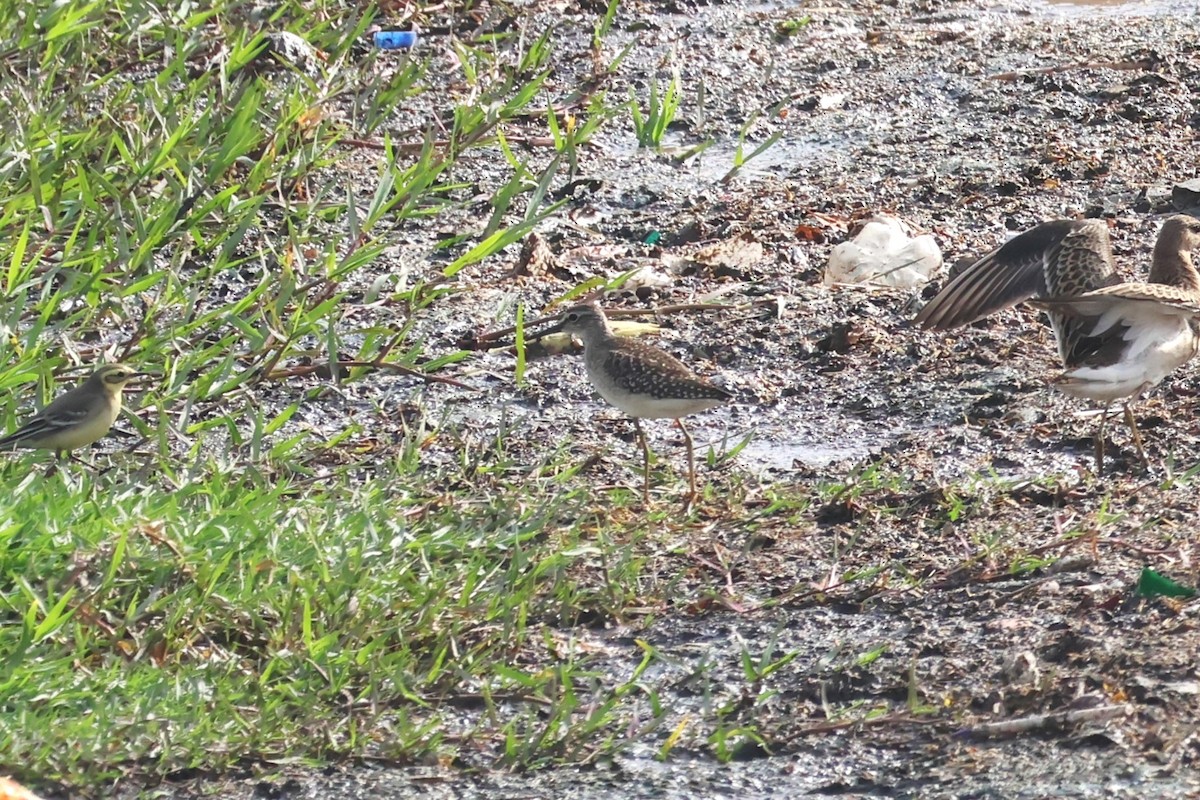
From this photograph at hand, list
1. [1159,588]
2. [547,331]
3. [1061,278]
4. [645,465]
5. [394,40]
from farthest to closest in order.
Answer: [394,40] → [547,331] → [1061,278] → [645,465] → [1159,588]

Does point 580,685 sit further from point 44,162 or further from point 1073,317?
point 44,162

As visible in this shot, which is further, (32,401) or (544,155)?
(544,155)

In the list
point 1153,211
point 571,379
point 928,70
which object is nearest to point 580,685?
point 571,379

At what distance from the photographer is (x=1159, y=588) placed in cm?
527

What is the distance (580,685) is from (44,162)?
131 inches

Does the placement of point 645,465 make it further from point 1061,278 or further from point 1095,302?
point 1061,278

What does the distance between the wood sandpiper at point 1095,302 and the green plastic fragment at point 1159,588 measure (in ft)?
3.83

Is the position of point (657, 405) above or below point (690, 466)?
above

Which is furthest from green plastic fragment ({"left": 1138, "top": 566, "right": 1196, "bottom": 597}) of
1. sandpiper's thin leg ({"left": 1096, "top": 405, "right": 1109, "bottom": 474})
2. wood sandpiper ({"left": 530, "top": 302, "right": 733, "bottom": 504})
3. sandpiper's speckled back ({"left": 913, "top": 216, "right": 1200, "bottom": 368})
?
wood sandpiper ({"left": 530, "top": 302, "right": 733, "bottom": 504})

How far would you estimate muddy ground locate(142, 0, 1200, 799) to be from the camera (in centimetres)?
471

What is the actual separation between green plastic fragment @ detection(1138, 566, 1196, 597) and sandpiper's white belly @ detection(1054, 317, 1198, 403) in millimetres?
1171

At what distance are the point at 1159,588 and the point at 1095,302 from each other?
1.41 meters

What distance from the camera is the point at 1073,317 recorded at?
22.1 ft

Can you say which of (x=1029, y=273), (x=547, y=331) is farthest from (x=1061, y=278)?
(x=547, y=331)
